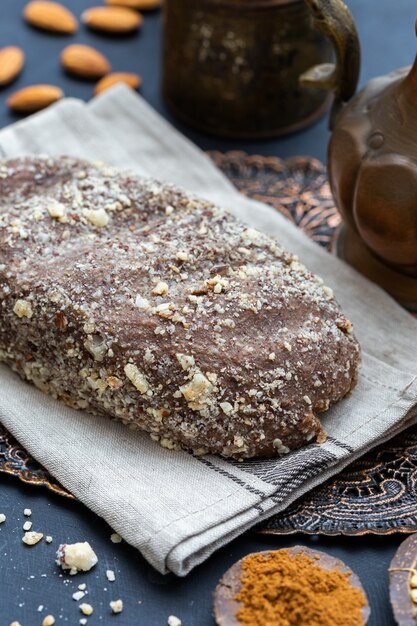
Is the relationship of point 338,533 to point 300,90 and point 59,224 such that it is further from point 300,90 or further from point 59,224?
point 300,90

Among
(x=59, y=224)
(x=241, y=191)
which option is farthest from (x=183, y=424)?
(x=241, y=191)

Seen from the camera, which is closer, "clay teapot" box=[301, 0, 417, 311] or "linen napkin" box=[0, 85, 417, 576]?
"linen napkin" box=[0, 85, 417, 576]

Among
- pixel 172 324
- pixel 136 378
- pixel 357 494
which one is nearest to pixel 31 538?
pixel 136 378

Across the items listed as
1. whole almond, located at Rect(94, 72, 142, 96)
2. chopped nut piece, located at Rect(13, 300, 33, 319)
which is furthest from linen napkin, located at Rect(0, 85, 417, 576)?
whole almond, located at Rect(94, 72, 142, 96)

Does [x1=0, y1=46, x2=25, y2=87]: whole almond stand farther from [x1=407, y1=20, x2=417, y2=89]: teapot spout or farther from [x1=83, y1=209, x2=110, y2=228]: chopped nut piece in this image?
[x1=407, y1=20, x2=417, y2=89]: teapot spout

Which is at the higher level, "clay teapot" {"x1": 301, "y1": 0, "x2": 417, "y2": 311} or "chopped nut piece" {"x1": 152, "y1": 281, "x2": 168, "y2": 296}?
"clay teapot" {"x1": 301, "y1": 0, "x2": 417, "y2": 311}

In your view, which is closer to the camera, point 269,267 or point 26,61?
point 269,267

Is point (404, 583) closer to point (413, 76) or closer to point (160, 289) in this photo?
point (160, 289)
